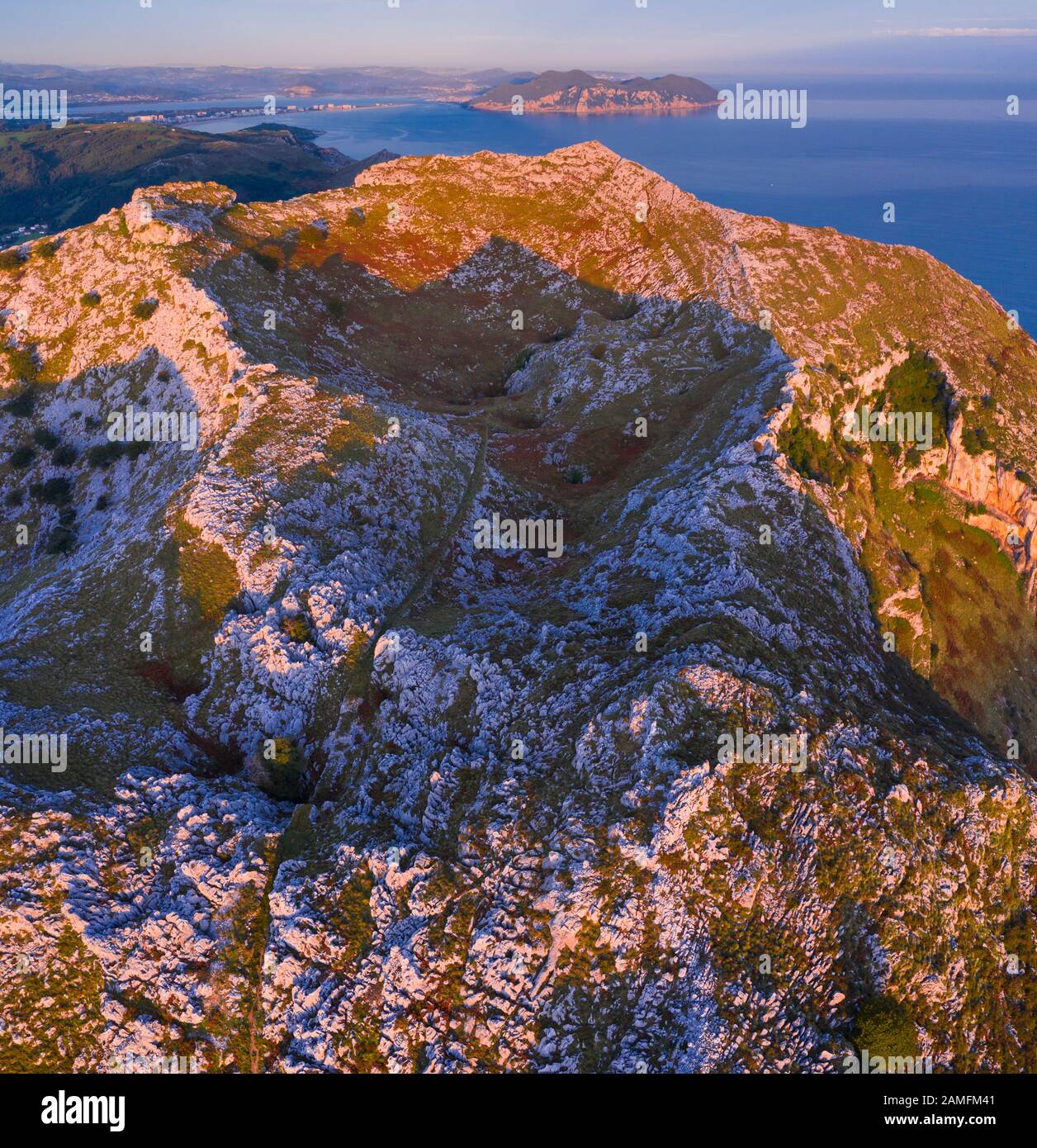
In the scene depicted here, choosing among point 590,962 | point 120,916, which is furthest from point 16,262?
point 590,962

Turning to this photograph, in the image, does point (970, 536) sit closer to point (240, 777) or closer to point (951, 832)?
point (951, 832)

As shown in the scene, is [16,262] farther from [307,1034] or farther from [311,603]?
[307,1034]

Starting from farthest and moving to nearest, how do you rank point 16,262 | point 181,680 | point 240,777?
point 16,262 < point 181,680 < point 240,777

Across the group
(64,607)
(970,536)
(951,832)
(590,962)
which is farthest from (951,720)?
(64,607)

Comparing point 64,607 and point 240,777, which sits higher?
point 64,607

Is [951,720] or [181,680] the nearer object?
[181,680]

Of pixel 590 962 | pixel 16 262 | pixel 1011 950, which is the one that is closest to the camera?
pixel 590 962

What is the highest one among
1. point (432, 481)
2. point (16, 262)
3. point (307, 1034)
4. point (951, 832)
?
point (16, 262)
